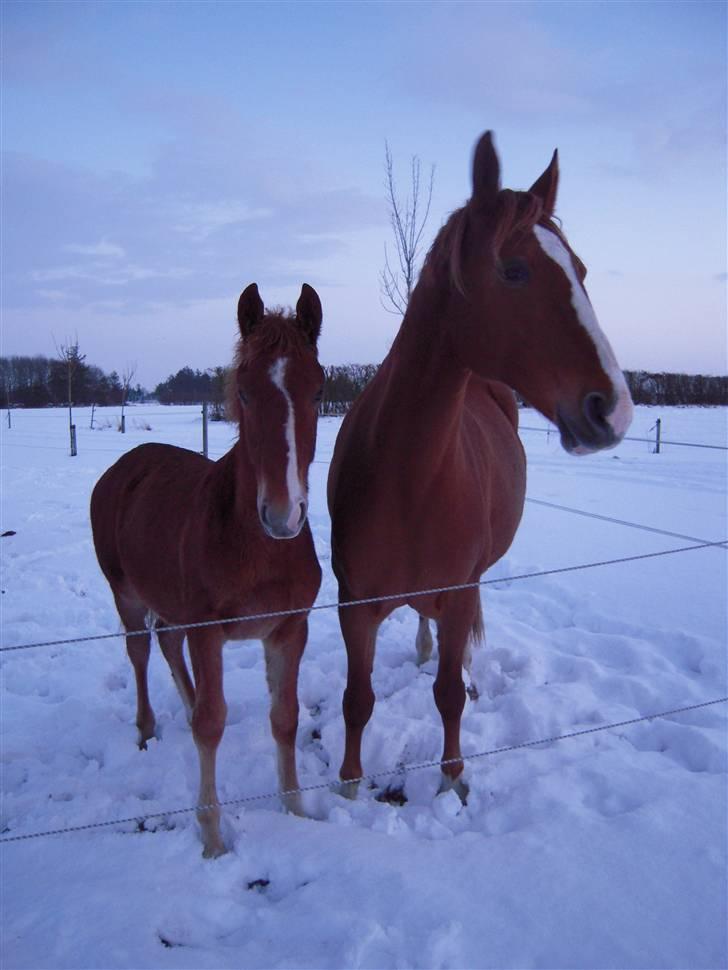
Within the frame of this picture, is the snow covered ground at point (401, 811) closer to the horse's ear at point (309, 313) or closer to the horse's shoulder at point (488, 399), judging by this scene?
the horse's shoulder at point (488, 399)

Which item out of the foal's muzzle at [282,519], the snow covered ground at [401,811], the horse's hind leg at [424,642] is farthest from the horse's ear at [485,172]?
the horse's hind leg at [424,642]

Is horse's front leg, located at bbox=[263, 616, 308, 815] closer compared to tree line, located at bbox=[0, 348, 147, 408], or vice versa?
horse's front leg, located at bbox=[263, 616, 308, 815]

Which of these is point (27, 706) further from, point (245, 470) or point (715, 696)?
point (715, 696)

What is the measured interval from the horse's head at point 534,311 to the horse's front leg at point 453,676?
1.02 meters

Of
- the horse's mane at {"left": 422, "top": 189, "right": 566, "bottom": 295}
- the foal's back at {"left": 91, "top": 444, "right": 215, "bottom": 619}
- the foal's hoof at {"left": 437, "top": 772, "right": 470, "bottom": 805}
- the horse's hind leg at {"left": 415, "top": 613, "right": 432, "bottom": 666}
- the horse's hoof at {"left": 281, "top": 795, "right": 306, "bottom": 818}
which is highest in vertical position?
the horse's mane at {"left": 422, "top": 189, "right": 566, "bottom": 295}

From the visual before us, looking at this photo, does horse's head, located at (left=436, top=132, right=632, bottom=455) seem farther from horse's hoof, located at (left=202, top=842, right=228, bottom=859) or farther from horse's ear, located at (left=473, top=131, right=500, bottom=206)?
horse's hoof, located at (left=202, top=842, right=228, bottom=859)

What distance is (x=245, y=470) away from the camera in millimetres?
2094

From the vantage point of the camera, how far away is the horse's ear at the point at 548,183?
1764mm

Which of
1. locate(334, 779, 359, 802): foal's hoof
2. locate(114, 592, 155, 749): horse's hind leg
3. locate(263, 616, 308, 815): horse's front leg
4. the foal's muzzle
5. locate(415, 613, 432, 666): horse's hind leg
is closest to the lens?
the foal's muzzle

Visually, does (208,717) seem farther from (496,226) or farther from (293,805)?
(496,226)

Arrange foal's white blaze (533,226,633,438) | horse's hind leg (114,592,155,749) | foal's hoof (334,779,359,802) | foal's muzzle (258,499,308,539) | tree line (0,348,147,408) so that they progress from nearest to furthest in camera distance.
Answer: foal's white blaze (533,226,633,438)
foal's muzzle (258,499,308,539)
foal's hoof (334,779,359,802)
horse's hind leg (114,592,155,749)
tree line (0,348,147,408)

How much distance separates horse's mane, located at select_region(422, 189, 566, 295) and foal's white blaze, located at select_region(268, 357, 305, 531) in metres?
0.59

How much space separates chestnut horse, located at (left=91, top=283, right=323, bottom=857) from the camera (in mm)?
1828

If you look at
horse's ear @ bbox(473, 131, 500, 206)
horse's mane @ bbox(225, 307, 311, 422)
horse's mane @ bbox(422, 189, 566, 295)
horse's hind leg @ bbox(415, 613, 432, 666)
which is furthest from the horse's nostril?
horse's hind leg @ bbox(415, 613, 432, 666)
